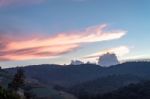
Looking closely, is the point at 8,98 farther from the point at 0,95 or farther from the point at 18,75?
the point at 18,75

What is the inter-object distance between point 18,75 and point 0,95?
87430mm

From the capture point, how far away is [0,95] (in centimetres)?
11138

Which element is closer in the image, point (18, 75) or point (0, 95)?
point (0, 95)

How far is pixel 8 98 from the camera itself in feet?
384

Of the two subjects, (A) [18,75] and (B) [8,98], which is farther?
(A) [18,75]

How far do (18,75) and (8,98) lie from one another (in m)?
82.0

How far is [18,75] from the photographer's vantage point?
651 feet

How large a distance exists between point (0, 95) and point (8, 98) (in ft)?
20.2

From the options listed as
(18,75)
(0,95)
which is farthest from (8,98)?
(18,75)
